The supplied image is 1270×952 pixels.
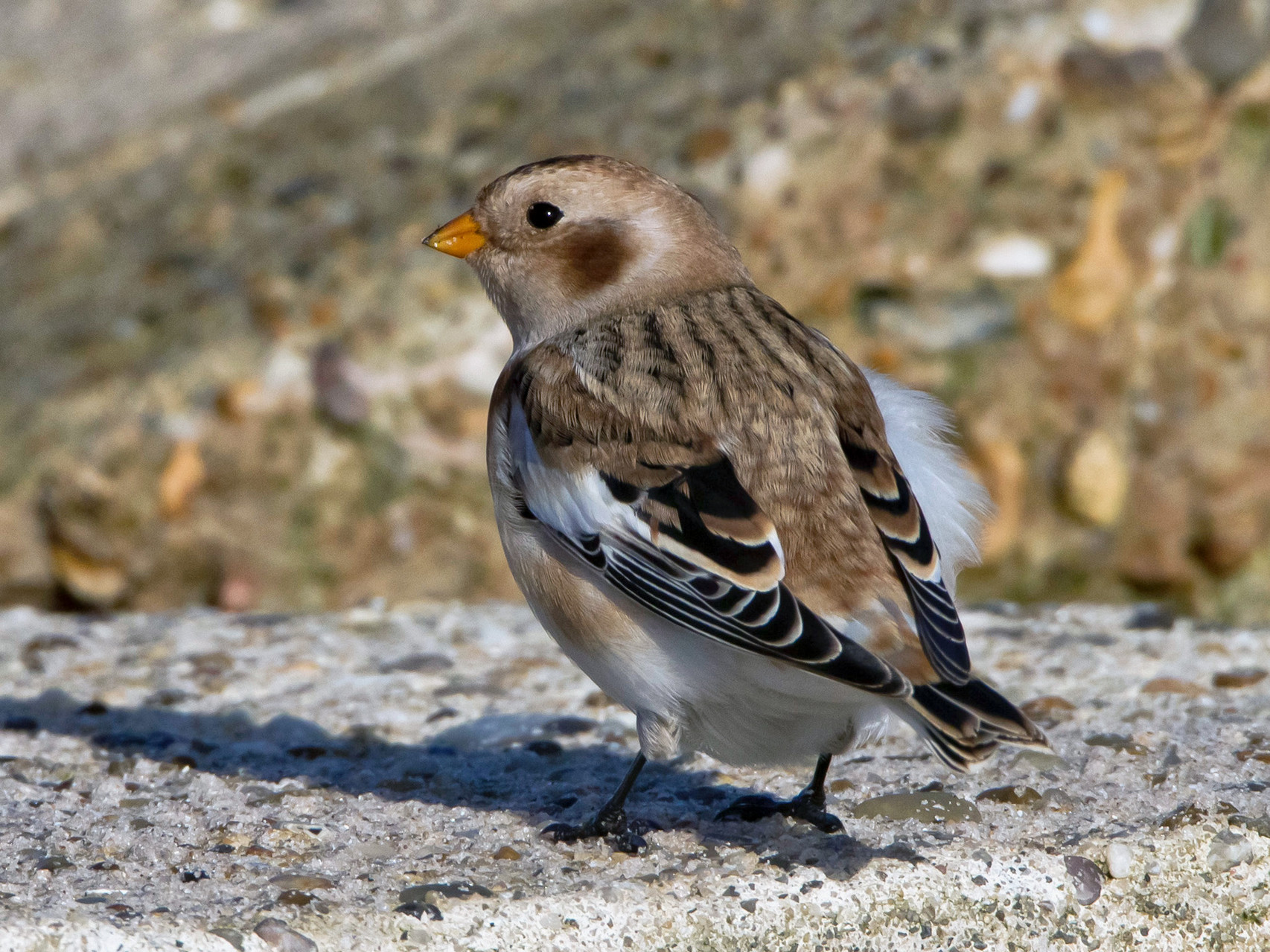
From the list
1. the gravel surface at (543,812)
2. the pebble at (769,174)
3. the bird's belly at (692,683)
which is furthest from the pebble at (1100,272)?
→ the bird's belly at (692,683)

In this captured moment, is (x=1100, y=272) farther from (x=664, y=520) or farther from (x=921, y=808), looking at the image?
(x=664, y=520)

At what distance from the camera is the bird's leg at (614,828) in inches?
104

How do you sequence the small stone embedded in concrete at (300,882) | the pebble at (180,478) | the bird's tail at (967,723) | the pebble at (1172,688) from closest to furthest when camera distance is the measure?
the bird's tail at (967,723), the small stone embedded in concrete at (300,882), the pebble at (1172,688), the pebble at (180,478)

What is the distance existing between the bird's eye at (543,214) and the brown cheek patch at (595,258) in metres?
0.06

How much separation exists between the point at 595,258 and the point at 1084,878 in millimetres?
1425

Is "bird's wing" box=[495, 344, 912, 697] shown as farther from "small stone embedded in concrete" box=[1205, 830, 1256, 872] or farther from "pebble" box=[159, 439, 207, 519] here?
"pebble" box=[159, 439, 207, 519]

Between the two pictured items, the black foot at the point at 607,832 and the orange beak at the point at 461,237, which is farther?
the orange beak at the point at 461,237

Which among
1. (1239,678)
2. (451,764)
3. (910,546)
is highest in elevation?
(910,546)

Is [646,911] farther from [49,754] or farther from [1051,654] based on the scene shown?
[1051,654]

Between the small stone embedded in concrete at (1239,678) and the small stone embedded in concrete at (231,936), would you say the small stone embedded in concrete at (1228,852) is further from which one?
the small stone embedded in concrete at (231,936)

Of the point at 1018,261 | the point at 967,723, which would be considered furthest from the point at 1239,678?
the point at 1018,261

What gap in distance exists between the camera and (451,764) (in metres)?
3.16

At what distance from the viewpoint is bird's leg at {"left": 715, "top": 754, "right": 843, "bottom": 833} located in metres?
2.71

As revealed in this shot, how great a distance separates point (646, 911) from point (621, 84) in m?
3.49
